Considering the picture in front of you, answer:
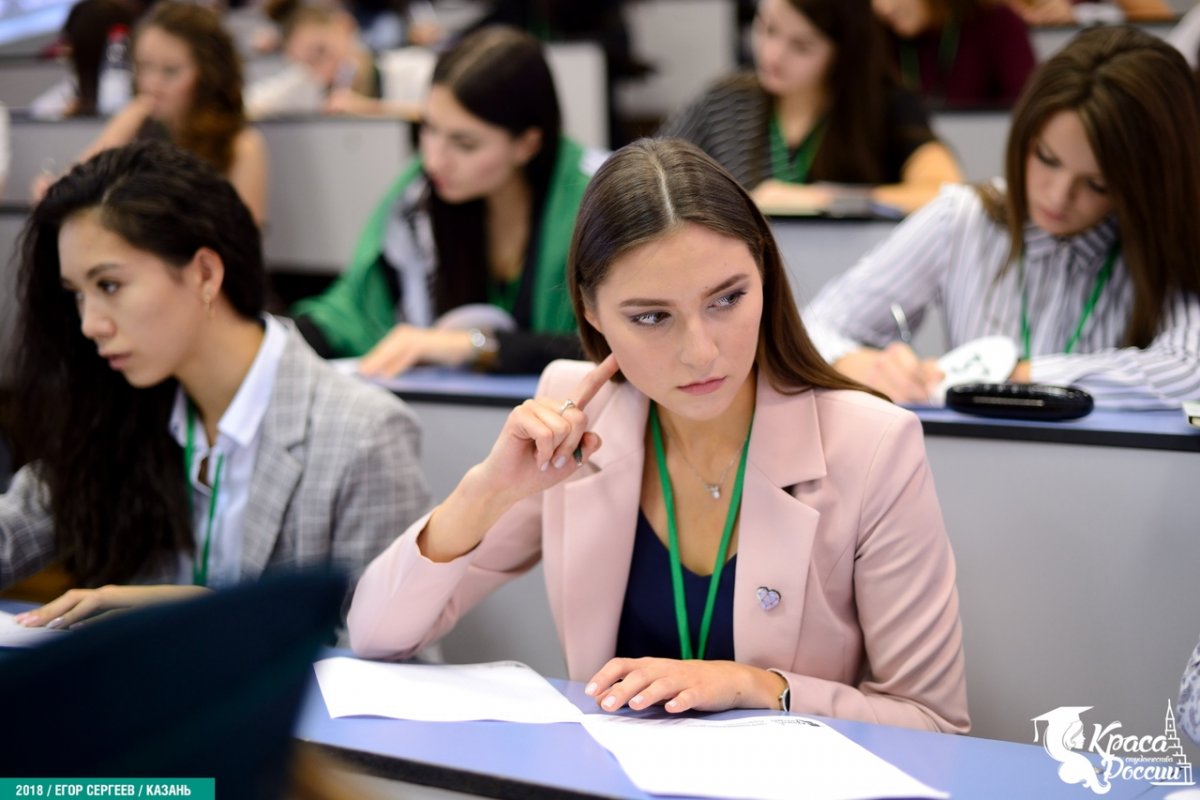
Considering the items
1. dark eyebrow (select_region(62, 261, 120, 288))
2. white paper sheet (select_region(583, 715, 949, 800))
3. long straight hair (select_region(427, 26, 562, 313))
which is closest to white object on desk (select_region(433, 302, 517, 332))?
long straight hair (select_region(427, 26, 562, 313))

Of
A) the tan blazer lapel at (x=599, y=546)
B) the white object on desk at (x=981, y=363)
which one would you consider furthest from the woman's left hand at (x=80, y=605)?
the white object on desk at (x=981, y=363)

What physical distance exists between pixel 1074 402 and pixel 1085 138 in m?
0.53

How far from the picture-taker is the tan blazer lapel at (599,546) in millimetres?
1572

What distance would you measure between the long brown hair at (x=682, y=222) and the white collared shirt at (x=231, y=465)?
0.55 meters

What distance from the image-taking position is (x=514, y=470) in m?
1.49

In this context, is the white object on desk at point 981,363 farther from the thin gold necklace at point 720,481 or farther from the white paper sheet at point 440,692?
the white paper sheet at point 440,692

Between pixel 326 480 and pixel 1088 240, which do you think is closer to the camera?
pixel 326 480

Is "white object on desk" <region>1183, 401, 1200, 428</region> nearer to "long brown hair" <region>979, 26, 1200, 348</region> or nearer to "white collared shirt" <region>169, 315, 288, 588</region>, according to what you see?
"long brown hair" <region>979, 26, 1200, 348</region>

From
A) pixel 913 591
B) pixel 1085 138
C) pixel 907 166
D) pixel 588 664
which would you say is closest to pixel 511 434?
pixel 588 664

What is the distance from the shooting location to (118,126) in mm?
3994

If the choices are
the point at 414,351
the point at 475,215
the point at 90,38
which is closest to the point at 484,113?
the point at 475,215

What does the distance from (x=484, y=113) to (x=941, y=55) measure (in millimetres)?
2202

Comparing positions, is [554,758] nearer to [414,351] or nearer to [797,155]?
[414,351]

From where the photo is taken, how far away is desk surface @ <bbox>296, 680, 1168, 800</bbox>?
1.13 meters
